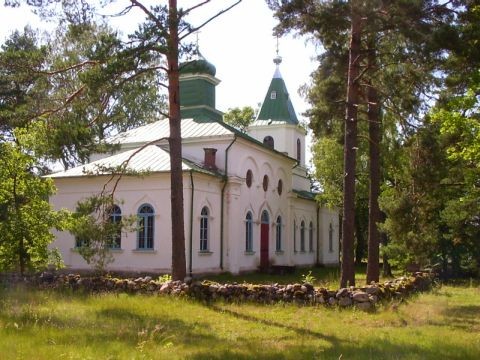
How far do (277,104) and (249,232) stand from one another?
1230 centimetres

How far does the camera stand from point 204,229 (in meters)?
23.2

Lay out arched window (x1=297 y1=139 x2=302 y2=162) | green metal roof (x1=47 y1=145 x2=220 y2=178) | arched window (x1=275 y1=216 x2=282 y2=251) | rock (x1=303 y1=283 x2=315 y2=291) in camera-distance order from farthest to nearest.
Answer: arched window (x1=297 y1=139 x2=302 y2=162) < arched window (x1=275 y1=216 x2=282 y2=251) < green metal roof (x1=47 y1=145 x2=220 y2=178) < rock (x1=303 y1=283 x2=315 y2=291)

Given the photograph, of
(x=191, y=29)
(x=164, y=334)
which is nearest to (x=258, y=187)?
(x=191, y=29)

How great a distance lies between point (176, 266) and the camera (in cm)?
1439

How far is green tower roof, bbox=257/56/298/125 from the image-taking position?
3556 centimetres

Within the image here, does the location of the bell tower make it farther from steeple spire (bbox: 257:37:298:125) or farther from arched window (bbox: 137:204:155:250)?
arched window (bbox: 137:204:155:250)

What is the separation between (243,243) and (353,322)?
14.3m

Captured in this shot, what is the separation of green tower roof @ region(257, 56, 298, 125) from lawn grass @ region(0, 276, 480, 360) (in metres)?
22.4

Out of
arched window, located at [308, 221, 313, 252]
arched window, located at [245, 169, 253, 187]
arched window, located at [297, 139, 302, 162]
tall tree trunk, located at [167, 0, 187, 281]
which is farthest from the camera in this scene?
arched window, located at [297, 139, 302, 162]

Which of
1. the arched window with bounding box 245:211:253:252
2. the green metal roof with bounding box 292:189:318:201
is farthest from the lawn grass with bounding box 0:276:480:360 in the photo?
the green metal roof with bounding box 292:189:318:201

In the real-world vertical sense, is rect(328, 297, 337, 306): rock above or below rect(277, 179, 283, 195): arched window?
below

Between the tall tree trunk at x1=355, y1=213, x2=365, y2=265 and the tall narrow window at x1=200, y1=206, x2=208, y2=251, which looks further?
the tall tree trunk at x1=355, y1=213, x2=365, y2=265

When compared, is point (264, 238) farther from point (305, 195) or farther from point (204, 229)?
point (305, 195)

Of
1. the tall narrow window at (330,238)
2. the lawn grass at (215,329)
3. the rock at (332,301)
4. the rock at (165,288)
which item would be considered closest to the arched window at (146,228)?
the lawn grass at (215,329)
